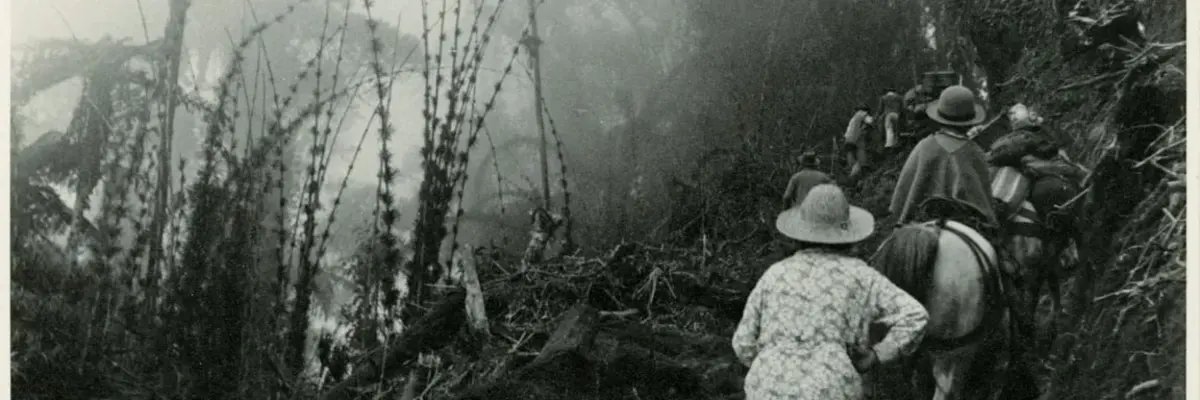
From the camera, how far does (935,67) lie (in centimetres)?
1278

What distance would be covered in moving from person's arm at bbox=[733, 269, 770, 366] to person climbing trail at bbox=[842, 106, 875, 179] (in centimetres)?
797

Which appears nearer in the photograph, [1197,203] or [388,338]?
[1197,203]

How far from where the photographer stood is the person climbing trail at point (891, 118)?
10875mm

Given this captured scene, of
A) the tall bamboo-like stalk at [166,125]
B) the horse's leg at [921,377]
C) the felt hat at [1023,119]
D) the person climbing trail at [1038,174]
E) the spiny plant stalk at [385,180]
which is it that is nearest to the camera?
the tall bamboo-like stalk at [166,125]

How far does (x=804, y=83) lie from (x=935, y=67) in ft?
5.38

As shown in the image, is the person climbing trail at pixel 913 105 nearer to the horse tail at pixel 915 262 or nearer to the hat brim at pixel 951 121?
the hat brim at pixel 951 121

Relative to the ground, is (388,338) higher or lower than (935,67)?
lower

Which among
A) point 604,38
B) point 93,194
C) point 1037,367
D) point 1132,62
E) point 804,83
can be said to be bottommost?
point 1037,367

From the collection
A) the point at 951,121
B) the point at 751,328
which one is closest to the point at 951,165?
the point at 951,121

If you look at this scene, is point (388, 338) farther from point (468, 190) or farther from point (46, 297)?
point (468, 190)

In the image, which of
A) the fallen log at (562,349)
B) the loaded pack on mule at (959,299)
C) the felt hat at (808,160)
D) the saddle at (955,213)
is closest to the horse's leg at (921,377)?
the loaded pack on mule at (959,299)

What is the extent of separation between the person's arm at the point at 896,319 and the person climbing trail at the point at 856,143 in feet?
26.0

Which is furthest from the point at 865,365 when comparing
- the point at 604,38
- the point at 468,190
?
the point at 604,38

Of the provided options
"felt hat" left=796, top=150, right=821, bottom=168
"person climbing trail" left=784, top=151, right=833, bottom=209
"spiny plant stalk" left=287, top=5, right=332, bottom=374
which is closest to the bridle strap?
"spiny plant stalk" left=287, top=5, right=332, bottom=374
